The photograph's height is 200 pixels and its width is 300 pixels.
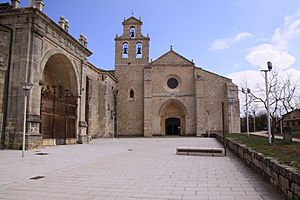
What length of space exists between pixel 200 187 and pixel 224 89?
29.0 metres

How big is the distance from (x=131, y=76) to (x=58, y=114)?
20.2 meters

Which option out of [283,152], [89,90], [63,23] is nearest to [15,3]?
[63,23]

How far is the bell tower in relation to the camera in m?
33.3

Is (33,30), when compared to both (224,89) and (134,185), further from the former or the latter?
(224,89)

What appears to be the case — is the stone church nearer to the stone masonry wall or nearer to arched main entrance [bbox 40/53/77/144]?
arched main entrance [bbox 40/53/77/144]

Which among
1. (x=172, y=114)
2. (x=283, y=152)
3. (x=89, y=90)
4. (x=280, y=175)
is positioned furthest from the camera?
(x=172, y=114)

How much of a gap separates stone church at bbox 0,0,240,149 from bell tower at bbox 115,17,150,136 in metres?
0.13

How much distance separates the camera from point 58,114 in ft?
48.3

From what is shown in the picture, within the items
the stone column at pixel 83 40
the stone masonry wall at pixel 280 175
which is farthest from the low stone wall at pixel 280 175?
the stone column at pixel 83 40

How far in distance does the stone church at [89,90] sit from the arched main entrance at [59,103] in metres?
0.06

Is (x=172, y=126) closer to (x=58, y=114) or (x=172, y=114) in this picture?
(x=172, y=114)

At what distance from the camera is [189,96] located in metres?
32.8

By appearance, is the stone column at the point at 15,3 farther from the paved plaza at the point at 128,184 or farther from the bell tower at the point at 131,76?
the bell tower at the point at 131,76

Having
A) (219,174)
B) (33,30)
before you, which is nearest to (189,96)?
(33,30)
